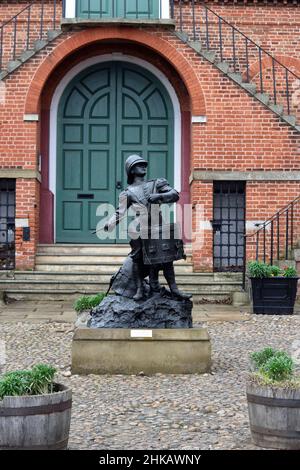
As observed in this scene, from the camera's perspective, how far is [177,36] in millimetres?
14594

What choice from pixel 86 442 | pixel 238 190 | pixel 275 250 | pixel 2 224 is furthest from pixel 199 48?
pixel 86 442

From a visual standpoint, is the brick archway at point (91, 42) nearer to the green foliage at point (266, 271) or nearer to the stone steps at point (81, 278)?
the stone steps at point (81, 278)

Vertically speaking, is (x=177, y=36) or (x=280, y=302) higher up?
(x=177, y=36)

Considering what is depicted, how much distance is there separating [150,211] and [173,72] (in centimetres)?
847

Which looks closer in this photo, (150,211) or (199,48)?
(150,211)

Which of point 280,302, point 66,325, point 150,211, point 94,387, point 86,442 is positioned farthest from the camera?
point 280,302

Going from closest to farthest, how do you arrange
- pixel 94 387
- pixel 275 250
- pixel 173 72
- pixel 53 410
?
pixel 53 410, pixel 94 387, pixel 275 250, pixel 173 72

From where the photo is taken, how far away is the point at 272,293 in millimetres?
12203

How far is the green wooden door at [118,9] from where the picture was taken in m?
15.7

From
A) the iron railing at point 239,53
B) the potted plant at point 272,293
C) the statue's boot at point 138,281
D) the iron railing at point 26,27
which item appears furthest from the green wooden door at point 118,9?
the statue's boot at point 138,281

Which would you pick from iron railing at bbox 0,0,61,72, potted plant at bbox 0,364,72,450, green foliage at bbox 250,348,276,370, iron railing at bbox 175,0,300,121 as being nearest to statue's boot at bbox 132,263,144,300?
green foliage at bbox 250,348,276,370

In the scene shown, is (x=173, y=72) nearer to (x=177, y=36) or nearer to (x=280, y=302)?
(x=177, y=36)

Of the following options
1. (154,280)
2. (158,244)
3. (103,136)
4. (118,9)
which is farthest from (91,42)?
(158,244)

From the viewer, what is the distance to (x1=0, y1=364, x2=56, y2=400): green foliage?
4.57 m
